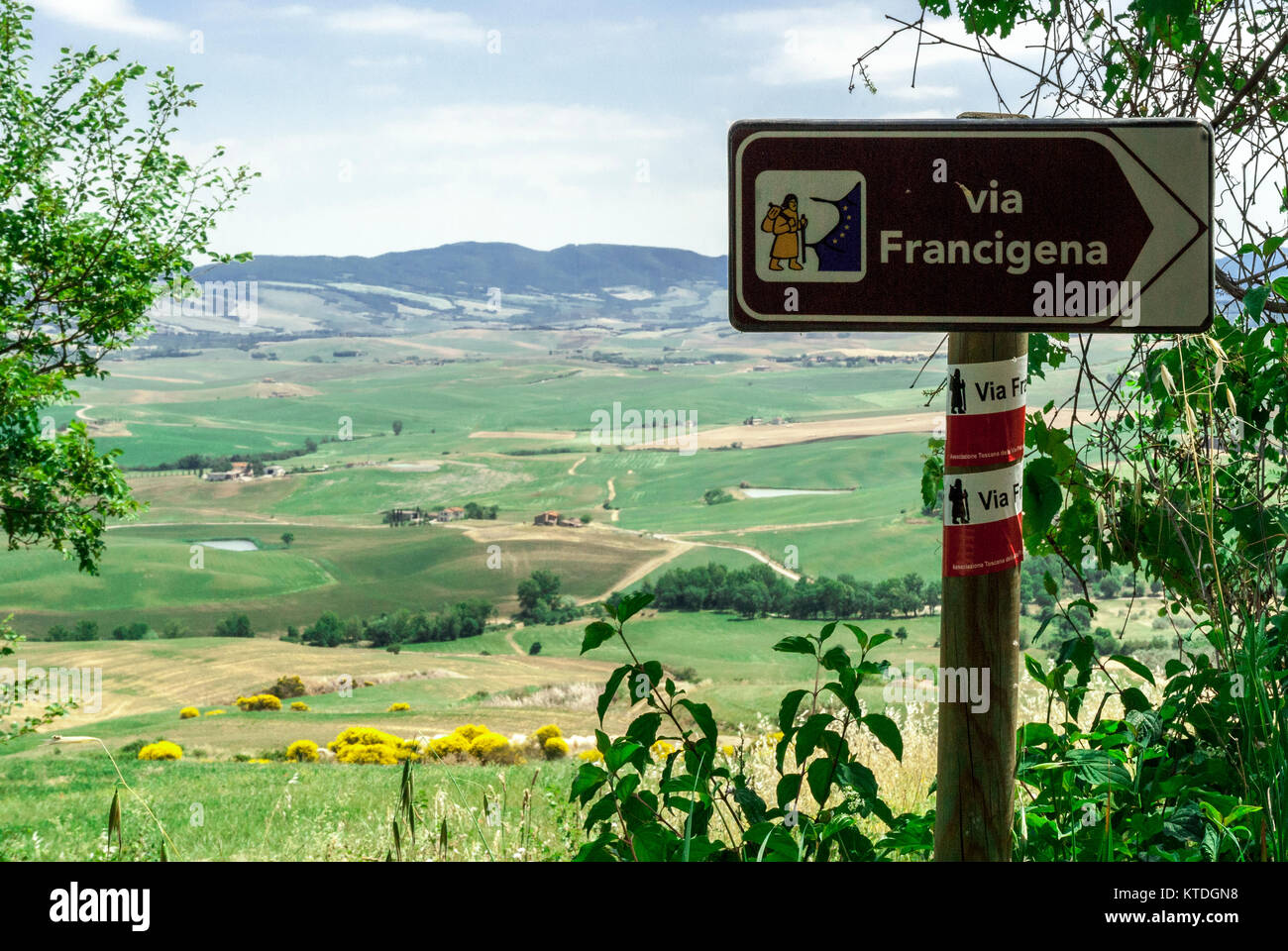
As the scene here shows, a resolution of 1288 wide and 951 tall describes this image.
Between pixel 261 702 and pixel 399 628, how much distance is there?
1850 centimetres

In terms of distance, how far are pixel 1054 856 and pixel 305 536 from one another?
200 feet

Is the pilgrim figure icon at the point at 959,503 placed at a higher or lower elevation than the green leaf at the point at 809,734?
higher

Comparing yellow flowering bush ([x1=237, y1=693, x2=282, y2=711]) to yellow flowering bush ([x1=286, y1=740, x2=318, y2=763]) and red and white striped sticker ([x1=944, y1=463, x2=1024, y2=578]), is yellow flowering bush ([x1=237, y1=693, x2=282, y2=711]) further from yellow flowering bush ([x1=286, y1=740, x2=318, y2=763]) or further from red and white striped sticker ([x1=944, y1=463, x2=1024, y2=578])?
red and white striped sticker ([x1=944, y1=463, x2=1024, y2=578])

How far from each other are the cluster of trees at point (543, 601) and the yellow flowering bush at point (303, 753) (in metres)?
33.3

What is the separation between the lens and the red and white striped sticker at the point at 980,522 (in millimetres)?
1373

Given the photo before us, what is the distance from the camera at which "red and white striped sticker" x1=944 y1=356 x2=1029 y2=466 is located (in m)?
1.37

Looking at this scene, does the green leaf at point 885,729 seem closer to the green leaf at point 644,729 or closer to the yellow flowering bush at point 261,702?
the green leaf at point 644,729

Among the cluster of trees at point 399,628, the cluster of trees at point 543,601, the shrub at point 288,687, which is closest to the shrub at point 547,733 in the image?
the shrub at point 288,687

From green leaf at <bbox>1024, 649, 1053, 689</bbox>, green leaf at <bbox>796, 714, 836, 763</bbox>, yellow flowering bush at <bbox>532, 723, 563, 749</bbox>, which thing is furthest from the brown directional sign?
yellow flowering bush at <bbox>532, 723, 563, 749</bbox>

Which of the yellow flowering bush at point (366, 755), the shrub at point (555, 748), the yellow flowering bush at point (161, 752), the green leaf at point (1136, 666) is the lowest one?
the yellow flowering bush at point (161, 752)

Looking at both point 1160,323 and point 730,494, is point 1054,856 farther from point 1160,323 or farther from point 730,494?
point 730,494

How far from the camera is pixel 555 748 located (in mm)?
10438

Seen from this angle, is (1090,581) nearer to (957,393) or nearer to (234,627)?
(957,393)

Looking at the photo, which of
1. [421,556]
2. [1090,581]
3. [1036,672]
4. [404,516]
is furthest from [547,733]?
[404,516]
